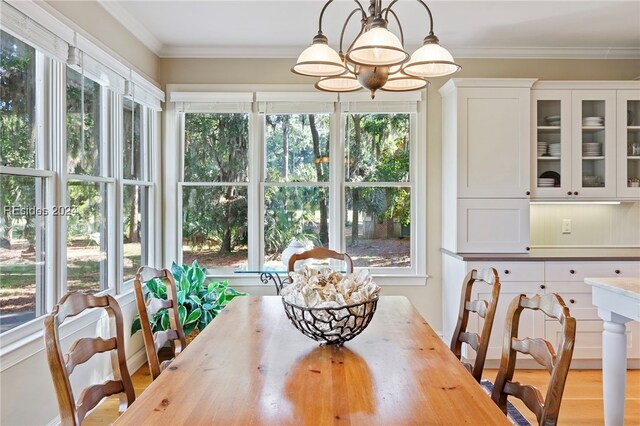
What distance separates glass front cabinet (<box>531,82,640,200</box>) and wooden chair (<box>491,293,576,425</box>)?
2.34 metres

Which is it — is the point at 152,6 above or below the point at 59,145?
above

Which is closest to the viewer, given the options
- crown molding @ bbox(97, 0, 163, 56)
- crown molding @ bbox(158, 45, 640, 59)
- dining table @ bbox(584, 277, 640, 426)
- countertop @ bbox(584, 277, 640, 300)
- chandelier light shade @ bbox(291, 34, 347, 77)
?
chandelier light shade @ bbox(291, 34, 347, 77)

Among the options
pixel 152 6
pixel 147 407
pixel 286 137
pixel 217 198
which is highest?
pixel 152 6

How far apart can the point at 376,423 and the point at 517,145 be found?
299 centimetres

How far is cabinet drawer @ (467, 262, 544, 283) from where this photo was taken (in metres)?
3.23

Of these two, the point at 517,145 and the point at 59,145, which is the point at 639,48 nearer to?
the point at 517,145

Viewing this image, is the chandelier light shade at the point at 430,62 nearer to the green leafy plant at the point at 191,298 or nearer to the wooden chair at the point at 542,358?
the wooden chair at the point at 542,358

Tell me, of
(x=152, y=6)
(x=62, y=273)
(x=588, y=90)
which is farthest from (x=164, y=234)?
(x=588, y=90)

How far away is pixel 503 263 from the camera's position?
3.23 m

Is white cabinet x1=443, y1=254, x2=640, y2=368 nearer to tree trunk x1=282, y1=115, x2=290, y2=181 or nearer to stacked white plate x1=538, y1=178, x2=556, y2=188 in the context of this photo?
stacked white plate x1=538, y1=178, x2=556, y2=188

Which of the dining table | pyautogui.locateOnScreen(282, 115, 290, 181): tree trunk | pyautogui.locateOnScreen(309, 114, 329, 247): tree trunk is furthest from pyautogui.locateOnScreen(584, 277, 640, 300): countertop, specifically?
pyautogui.locateOnScreen(282, 115, 290, 181): tree trunk

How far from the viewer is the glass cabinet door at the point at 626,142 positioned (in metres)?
3.44

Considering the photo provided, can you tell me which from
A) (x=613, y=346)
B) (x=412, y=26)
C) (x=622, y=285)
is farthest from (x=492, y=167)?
(x=613, y=346)

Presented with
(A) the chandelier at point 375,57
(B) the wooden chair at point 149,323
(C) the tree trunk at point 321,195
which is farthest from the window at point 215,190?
(A) the chandelier at point 375,57
